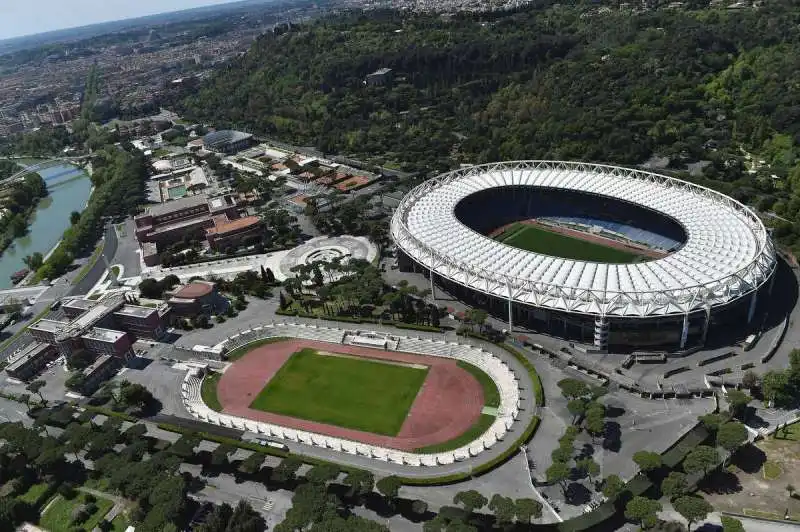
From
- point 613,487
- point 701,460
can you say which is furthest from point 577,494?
point 701,460

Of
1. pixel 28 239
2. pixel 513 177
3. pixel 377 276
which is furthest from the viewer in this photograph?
pixel 28 239

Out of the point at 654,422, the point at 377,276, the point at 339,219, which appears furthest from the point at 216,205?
the point at 654,422

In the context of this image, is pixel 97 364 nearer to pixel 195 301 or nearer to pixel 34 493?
pixel 195 301

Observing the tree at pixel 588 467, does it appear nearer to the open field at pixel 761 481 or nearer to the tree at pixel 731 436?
the open field at pixel 761 481

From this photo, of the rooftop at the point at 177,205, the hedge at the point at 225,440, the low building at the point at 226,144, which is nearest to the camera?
the hedge at the point at 225,440

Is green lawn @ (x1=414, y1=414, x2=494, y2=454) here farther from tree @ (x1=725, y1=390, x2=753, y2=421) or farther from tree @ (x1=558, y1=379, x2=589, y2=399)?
tree @ (x1=725, y1=390, x2=753, y2=421)

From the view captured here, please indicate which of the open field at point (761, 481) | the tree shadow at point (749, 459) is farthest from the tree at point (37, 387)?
the tree shadow at point (749, 459)

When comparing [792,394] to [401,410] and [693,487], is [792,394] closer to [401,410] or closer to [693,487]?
[693,487]
